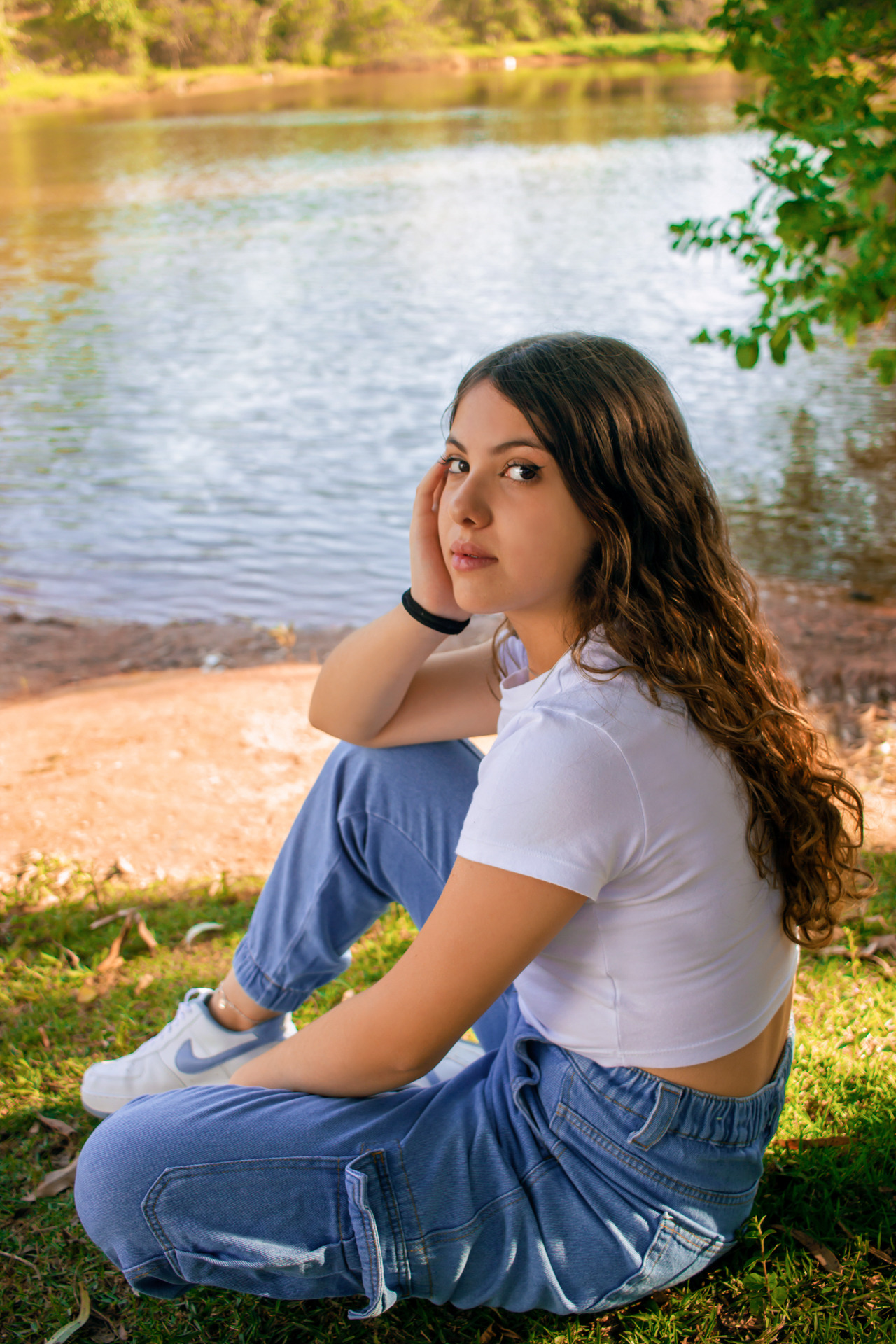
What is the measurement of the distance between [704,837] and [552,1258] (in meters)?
0.62

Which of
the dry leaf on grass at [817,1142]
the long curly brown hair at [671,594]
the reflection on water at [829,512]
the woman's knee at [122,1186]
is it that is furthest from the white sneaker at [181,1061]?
the reflection on water at [829,512]

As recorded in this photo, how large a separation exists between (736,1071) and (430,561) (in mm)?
953

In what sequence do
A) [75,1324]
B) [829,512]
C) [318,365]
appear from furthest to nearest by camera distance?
1. [318,365]
2. [829,512]
3. [75,1324]

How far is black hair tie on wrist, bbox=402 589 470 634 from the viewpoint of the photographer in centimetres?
189

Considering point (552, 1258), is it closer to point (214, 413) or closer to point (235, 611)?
point (235, 611)

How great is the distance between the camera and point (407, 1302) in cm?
167

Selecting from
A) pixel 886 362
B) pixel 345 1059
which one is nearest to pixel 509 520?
pixel 345 1059

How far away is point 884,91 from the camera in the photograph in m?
4.11

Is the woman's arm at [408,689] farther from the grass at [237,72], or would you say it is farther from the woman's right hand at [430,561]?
the grass at [237,72]

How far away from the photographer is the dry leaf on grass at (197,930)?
8.84ft

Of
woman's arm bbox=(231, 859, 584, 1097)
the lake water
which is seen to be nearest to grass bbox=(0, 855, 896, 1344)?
woman's arm bbox=(231, 859, 584, 1097)

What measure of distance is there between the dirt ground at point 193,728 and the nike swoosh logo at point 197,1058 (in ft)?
3.61

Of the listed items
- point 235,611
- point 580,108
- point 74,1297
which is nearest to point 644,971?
point 74,1297

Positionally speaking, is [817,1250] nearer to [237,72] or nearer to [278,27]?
[237,72]
